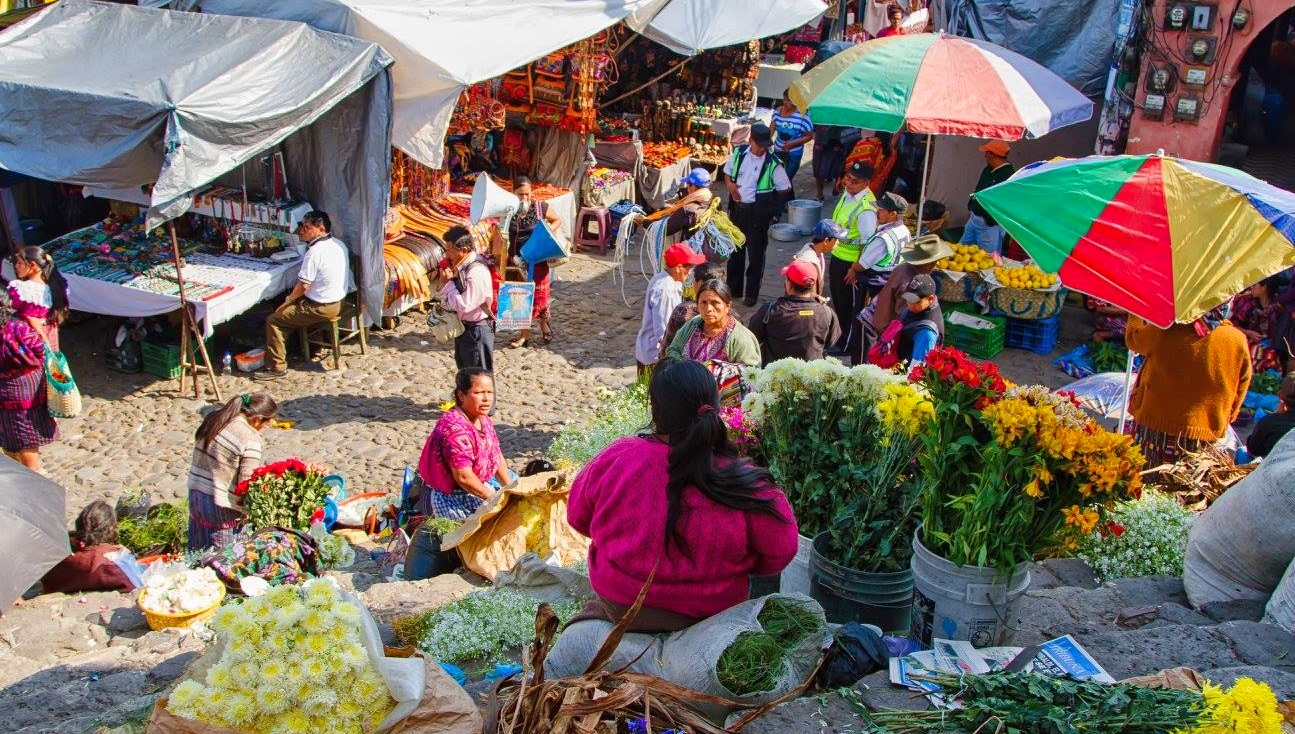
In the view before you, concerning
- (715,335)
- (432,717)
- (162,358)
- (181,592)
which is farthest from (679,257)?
(432,717)

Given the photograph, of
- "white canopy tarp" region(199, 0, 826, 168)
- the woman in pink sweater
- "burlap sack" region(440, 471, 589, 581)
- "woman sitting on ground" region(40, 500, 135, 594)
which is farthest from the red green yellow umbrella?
"woman sitting on ground" region(40, 500, 135, 594)

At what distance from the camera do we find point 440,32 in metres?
10.3

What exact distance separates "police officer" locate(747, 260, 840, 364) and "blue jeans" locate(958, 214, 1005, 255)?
3926mm

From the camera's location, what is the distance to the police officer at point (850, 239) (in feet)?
29.8

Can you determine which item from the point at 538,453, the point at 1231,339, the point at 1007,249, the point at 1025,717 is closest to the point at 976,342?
the point at 1007,249

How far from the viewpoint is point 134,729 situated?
11.0 feet

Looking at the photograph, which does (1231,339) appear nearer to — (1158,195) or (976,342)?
(1158,195)

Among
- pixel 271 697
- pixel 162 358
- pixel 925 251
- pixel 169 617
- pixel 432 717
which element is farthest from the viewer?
pixel 162 358

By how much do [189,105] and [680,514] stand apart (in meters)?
6.68

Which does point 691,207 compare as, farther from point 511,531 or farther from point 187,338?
point 511,531

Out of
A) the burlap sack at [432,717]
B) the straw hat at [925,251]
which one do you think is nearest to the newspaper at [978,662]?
the burlap sack at [432,717]

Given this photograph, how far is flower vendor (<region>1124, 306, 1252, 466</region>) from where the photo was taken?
6180mm

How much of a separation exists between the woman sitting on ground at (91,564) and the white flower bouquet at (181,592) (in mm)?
688

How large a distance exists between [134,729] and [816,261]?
19.4 feet
